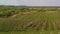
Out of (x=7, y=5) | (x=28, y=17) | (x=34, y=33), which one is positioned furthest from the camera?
(x=7, y=5)

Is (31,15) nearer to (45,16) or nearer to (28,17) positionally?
(28,17)

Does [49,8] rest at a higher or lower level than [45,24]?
higher

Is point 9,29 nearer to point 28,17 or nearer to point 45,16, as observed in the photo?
point 28,17

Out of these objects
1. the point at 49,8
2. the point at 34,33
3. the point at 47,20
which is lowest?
the point at 34,33

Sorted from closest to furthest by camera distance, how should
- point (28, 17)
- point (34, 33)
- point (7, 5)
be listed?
1. point (34, 33)
2. point (28, 17)
3. point (7, 5)

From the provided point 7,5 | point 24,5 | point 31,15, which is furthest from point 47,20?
point 7,5

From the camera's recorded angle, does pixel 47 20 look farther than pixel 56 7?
No

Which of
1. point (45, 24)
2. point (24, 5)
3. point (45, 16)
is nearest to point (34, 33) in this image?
point (45, 24)
